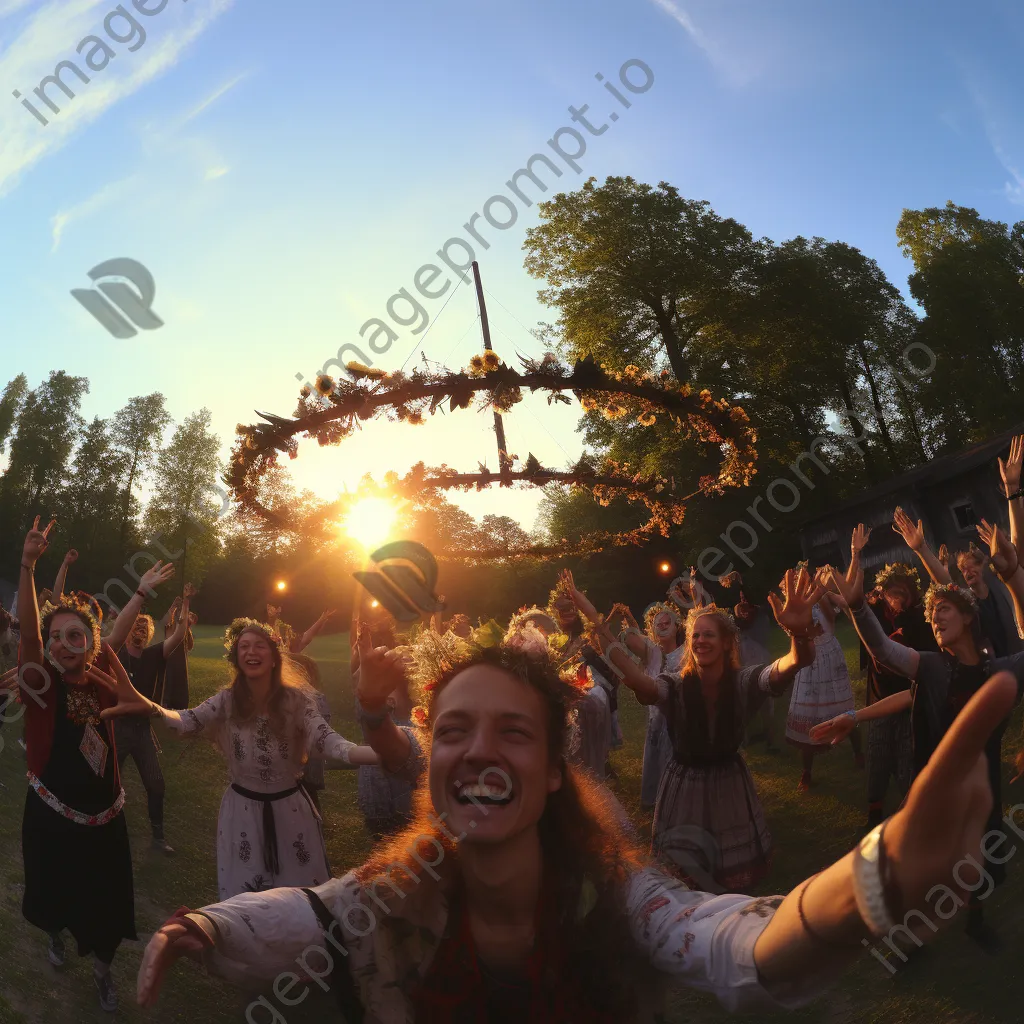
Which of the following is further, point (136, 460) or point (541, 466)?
point (136, 460)

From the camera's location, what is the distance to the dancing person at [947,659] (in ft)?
16.7

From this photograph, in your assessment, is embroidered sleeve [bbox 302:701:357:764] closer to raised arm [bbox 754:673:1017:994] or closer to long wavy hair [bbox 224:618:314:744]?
long wavy hair [bbox 224:618:314:744]

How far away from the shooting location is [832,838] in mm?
7383

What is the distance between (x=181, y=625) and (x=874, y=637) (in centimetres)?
592

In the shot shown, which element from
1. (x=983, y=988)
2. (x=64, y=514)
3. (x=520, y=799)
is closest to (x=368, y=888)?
(x=520, y=799)

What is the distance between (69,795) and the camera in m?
5.01

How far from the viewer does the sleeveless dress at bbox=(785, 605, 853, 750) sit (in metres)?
9.66

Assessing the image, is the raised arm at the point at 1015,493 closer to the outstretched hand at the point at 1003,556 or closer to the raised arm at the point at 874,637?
the outstretched hand at the point at 1003,556

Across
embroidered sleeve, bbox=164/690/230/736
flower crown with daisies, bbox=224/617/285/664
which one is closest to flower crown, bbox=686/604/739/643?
flower crown with daisies, bbox=224/617/285/664

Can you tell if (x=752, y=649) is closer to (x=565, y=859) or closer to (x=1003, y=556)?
(x=1003, y=556)

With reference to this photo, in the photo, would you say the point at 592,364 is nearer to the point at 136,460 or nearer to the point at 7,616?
the point at 7,616

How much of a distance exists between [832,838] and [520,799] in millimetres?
6341

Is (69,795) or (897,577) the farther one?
(897,577)

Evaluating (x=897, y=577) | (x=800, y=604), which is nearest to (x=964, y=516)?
(x=897, y=577)
